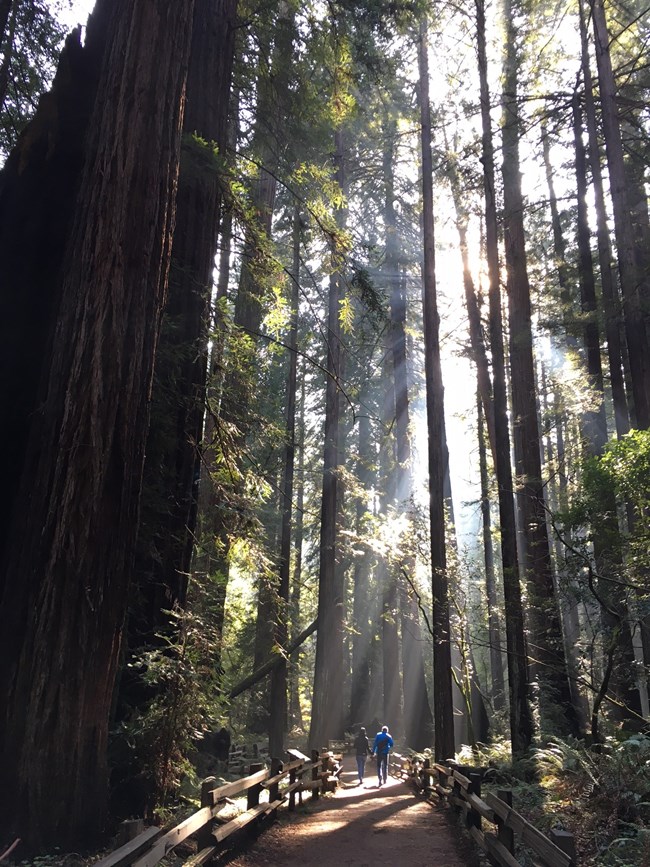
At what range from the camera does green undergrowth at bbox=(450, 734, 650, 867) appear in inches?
241

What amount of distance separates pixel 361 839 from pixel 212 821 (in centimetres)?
326

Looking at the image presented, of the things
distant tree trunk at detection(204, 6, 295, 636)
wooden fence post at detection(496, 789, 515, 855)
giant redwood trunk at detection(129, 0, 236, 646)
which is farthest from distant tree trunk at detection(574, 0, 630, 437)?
wooden fence post at detection(496, 789, 515, 855)

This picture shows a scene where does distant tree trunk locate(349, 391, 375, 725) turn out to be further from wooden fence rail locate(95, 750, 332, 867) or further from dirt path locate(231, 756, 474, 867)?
wooden fence rail locate(95, 750, 332, 867)

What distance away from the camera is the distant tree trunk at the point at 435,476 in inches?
552

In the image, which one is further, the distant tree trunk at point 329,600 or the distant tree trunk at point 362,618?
the distant tree trunk at point 362,618

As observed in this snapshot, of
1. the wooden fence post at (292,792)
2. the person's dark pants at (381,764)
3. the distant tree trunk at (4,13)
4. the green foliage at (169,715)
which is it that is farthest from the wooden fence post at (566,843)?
the distant tree trunk at (4,13)

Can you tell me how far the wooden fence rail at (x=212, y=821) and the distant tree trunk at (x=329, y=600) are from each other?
26.4 ft

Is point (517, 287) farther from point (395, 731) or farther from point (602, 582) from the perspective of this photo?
point (395, 731)

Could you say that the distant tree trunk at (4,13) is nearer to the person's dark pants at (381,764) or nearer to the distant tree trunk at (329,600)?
the distant tree trunk at (329,600)

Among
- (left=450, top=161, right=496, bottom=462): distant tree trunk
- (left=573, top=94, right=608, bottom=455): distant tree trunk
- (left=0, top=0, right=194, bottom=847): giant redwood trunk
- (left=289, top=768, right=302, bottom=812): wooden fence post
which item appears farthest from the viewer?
(left=450, top=161, right=496, bottom=462): distant tree trunk

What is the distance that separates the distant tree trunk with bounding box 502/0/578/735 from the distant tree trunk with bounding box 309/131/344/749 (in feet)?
17.2

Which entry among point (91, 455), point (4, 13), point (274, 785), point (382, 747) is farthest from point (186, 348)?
point (382, 747)

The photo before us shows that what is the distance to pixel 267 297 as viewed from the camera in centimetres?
923

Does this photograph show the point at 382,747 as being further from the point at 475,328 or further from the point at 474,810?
the point at 475,328
